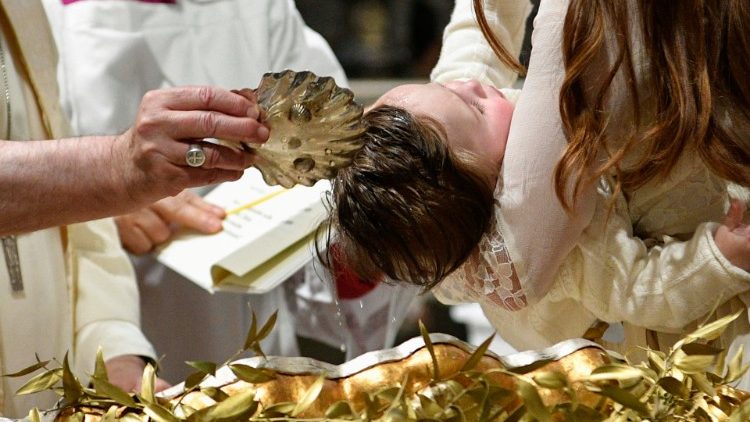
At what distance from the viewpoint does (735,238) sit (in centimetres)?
91

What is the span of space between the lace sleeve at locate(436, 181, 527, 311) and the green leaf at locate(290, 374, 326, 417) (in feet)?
1.07

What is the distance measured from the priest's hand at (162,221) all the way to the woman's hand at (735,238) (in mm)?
894

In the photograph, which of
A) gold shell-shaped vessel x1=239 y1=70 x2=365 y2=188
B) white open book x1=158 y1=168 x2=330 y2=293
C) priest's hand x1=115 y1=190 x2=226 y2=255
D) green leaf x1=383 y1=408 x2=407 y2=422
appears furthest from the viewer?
priest's hand x1=115 y1=190 x2=226 y2=255

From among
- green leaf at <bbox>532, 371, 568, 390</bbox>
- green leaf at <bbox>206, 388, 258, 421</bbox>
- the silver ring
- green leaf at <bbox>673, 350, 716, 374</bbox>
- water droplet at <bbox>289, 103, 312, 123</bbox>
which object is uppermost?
water droplet at <bbox>289, 103, 312, 123</bbox>

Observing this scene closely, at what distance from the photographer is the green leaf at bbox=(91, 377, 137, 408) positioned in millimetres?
712

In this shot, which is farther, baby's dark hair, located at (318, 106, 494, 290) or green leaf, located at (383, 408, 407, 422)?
baby's dark hair, located at (318, 106, 494, 290)

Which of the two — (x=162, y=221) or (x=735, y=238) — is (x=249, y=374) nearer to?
(x=735, y=238)

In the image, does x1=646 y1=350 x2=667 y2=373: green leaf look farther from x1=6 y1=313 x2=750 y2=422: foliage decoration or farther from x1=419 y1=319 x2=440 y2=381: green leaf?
x1=419 y1=319 x2=440 y2=381: green leaf

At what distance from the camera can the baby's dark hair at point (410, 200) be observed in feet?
3.24

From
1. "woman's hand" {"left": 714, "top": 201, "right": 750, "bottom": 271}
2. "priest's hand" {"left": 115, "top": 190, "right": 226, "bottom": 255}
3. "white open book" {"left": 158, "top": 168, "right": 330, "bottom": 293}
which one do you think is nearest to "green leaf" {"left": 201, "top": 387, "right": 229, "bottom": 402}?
"woman's hand" {"left": 714, "top": 201, "right": 750, "bottom": 271}

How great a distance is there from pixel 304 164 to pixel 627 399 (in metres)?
0.35

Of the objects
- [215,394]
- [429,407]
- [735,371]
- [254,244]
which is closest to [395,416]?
[429,407]

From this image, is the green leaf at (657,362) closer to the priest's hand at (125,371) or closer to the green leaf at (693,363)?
the green leaf at (693,363)

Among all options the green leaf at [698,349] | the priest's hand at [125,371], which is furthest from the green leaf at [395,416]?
the priest's hand at [125,371]
